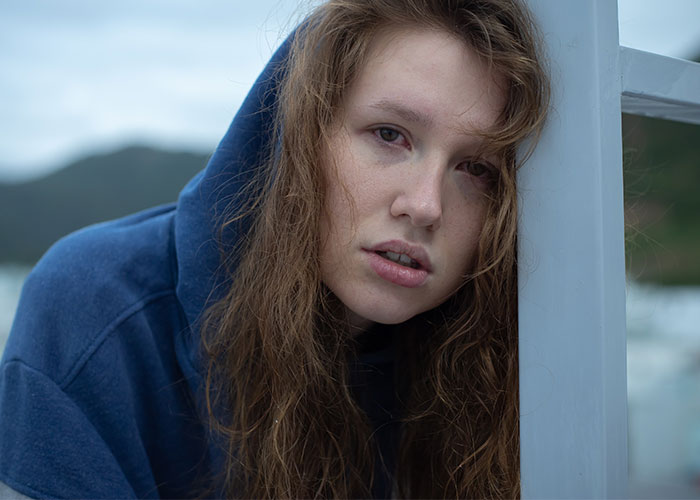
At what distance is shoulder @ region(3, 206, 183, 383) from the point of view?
1.05 metres

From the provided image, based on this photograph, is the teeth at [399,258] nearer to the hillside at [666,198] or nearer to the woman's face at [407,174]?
the woman's face at [407,174]

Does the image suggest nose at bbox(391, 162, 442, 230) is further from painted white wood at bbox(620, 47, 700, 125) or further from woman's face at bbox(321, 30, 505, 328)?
painted white wood at bbox(620, 47, 700, 125)

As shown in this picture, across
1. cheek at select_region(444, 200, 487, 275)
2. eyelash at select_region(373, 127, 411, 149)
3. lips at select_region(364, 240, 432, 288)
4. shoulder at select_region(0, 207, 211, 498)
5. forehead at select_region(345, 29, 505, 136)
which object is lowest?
shoulder at select_region(0, 207, 211, 498)

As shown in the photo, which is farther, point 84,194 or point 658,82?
point 84,194

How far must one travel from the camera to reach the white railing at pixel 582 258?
670mm

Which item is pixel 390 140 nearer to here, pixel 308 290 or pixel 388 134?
pixel 388 134

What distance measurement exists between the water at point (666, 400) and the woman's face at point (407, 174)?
6.26ft

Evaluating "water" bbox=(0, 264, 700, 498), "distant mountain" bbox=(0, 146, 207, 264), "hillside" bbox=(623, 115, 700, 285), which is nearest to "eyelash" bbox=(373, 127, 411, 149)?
"hillside" bbox=(623, 115, 700, 285)

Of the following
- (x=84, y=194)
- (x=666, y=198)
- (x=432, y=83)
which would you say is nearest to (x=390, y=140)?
(x=432, y=83)

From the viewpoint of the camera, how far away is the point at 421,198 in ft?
2.97

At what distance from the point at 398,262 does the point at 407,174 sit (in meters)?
0.15

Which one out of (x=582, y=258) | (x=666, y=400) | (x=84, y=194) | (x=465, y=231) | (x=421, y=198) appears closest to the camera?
(x=582, y=258)

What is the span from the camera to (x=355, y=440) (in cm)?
122

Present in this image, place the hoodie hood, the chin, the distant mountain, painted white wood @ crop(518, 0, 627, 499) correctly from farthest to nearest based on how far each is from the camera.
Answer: the distant mountain → the hoodie hood → the chin → painted white wood @ crop(518, 0, 627, 499)
